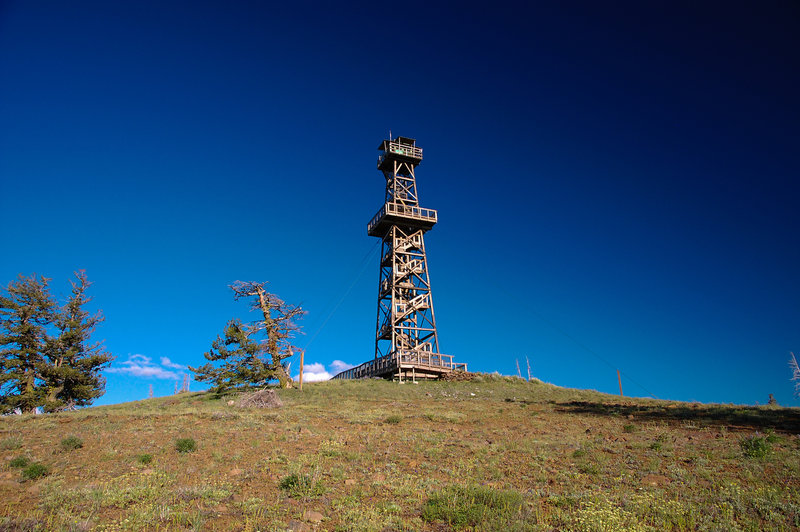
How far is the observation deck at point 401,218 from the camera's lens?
43594 millimetres

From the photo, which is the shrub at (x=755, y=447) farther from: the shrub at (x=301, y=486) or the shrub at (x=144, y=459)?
the shrub at (x=144, y=459)

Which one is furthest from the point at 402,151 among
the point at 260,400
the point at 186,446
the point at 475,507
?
the point at 475,507

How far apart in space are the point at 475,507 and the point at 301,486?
3691 millimetres

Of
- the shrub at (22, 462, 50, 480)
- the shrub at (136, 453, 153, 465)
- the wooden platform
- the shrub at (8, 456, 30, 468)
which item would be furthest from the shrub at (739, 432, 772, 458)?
the wooden platform

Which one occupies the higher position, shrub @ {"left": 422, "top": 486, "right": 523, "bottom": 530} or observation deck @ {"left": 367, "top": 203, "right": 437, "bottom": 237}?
observation deck @ {"left": 367, "top": 203, "right": 437, "bottom": 237}

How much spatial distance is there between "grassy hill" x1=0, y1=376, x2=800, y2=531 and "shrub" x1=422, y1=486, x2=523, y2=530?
32 millimetres

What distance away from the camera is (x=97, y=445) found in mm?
14852

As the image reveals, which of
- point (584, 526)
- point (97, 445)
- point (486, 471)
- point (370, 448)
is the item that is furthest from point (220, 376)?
point (584, 526)

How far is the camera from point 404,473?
1143 centimetres

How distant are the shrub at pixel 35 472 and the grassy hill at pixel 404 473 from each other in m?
0.03

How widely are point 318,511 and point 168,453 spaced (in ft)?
21.9

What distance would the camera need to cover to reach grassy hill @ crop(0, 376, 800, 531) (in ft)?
28.0

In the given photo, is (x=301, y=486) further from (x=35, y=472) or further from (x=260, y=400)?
(x=260, y=400)

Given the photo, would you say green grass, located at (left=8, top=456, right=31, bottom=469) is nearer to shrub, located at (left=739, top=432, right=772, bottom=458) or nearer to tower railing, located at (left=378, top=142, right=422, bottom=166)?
shrub, located at (left=739, top=432, right=772, bottom=458)
